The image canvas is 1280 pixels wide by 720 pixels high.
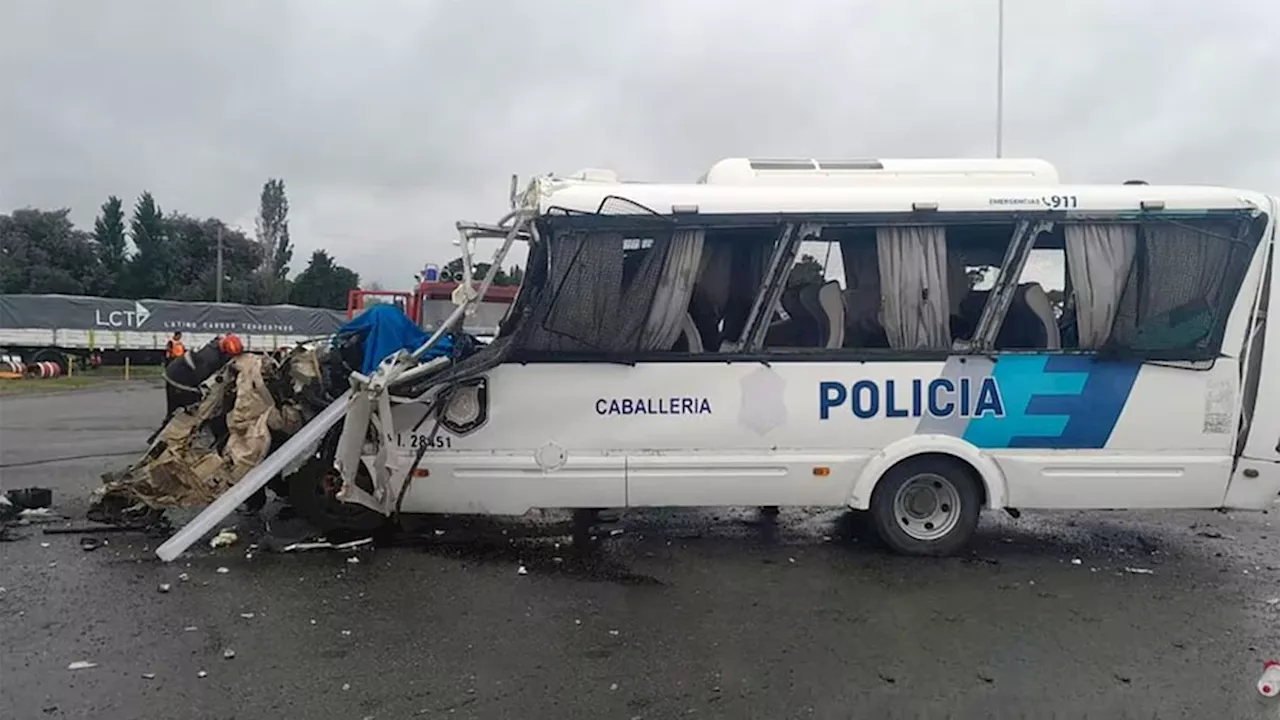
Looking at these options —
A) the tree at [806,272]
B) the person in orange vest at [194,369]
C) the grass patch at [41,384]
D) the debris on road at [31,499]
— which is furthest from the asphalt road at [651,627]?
the grass patch at [41,384]

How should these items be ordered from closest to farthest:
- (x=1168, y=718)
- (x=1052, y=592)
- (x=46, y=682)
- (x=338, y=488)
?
(x=1168, y=718)
(x=46, y=682)
(x=1052, y=592)
(x=338, y=488)

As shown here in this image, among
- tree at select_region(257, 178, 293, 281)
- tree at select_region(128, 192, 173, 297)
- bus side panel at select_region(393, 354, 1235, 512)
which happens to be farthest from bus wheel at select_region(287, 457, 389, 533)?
tree at select_region(257, 178, 293, 281)

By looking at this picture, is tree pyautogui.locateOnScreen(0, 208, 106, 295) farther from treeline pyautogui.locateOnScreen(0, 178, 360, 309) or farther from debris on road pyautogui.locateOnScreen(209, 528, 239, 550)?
debris on road pyautogui.locateOnScreen(209, 528, 239, 550)

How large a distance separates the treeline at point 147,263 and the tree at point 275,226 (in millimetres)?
8113

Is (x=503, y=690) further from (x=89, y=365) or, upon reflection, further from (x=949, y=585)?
(x=89, y=365)

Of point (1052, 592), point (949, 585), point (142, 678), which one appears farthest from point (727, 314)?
point (142, 678)

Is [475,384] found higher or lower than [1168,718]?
higher

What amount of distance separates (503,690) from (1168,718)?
114 inches

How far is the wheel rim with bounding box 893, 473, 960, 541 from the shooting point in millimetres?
6285

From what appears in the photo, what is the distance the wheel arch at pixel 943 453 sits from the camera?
20.0 feet

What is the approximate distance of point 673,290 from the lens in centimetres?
614

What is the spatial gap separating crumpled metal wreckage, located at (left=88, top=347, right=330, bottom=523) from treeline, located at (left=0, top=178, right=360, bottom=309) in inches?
2098

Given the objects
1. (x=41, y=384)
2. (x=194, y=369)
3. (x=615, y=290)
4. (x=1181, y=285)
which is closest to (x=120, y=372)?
(x=41, y=384)

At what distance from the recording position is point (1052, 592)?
5656 mm
